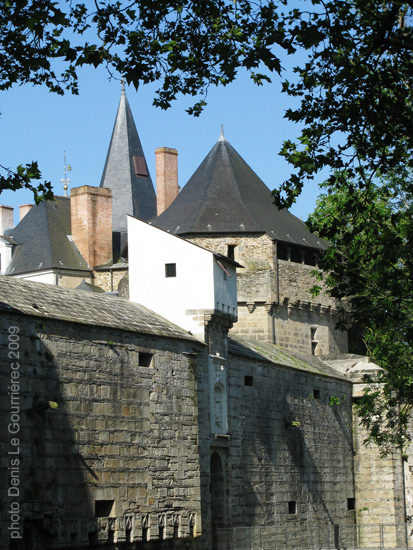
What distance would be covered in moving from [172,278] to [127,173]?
26.2 meters

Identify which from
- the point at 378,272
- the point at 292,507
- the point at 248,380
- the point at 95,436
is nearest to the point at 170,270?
the point at 248,380

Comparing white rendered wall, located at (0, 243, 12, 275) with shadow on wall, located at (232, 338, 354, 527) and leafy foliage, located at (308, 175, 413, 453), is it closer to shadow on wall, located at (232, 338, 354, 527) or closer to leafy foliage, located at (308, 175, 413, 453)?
leafy foliage, located at (308, 175, 413, 453)

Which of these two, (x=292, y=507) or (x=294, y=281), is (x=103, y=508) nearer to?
(x=292, y=507)

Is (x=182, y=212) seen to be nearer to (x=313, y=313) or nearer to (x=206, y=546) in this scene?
(x=313, y=313)

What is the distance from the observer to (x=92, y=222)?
1854 inches

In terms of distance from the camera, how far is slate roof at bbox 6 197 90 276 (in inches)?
1810

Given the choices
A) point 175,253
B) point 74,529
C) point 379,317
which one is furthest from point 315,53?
A: point 175,253

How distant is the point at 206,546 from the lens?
23.3 m

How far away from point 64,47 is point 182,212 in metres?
27.9

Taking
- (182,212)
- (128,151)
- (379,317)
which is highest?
(128,151)

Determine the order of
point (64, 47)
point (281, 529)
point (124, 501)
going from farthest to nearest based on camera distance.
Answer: point (281, 529) → point (124, 501) → point (64, 47)

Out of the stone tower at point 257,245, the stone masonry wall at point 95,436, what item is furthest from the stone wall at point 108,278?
the stone masonry wall at point 95,436

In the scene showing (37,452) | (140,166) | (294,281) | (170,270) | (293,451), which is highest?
(140,166)

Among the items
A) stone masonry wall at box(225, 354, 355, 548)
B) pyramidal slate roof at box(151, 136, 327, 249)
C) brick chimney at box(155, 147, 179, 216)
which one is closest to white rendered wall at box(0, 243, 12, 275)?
brick chimney at box(155, 147, 179, 216)
